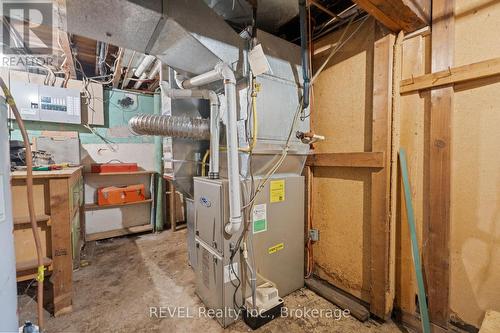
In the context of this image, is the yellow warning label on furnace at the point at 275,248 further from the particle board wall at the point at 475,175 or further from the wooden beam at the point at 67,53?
the wooden beam at the point at 67,53

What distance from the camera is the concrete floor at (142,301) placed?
160 centimetres

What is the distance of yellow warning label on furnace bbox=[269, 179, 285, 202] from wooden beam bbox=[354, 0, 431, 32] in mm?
1280

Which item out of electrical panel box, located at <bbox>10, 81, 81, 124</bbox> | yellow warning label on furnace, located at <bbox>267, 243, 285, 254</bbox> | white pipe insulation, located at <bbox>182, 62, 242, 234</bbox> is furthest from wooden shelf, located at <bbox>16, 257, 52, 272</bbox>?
electrical panel box, located at <bbox>10, 81, 81, 124</bbox>

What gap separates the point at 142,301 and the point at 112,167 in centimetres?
212

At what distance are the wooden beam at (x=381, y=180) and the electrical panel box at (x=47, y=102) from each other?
12.0 ft

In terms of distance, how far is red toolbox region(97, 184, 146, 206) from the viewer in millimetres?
3217

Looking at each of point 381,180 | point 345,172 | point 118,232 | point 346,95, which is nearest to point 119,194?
point 118,232

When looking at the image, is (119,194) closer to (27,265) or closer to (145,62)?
(27,265)

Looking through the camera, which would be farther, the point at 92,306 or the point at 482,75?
the point at 92,306

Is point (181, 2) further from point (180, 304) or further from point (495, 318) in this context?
point (495, 318)

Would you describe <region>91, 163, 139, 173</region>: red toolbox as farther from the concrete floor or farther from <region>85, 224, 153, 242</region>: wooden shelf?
the concrete floor

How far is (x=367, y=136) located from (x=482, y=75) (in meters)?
0.69

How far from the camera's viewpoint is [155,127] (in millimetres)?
1901

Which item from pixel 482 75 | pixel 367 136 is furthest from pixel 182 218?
pixel 482 75
